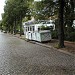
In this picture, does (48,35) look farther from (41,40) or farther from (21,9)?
(21,9)

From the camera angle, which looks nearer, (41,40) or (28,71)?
(28,71)

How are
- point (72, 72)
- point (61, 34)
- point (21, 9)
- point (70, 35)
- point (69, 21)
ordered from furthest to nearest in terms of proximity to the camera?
point (21, 9)
point (69, 21)
point (70, 35)
point (61, 34)
point (72, 72)

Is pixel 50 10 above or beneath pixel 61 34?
above

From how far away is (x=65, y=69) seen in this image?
9023 millimetres

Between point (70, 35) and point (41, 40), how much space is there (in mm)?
3519

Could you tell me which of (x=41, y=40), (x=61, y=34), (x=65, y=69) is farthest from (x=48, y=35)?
(x=65, y=69)

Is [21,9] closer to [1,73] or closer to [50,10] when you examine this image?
[50,10]

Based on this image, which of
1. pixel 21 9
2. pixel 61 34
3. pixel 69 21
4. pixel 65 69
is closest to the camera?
pixel 65 69

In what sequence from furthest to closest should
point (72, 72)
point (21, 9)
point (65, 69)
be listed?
point (21, 9)
point (65, 69)
point (72, 72)

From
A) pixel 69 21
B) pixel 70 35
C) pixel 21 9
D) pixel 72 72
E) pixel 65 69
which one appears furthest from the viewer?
pixel 21 9

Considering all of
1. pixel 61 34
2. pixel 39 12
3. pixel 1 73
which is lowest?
pixel 1 73

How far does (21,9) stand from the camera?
47312 millimetres

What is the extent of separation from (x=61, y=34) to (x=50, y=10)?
243 inches

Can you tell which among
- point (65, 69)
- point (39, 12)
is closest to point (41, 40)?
point (39, 12)
